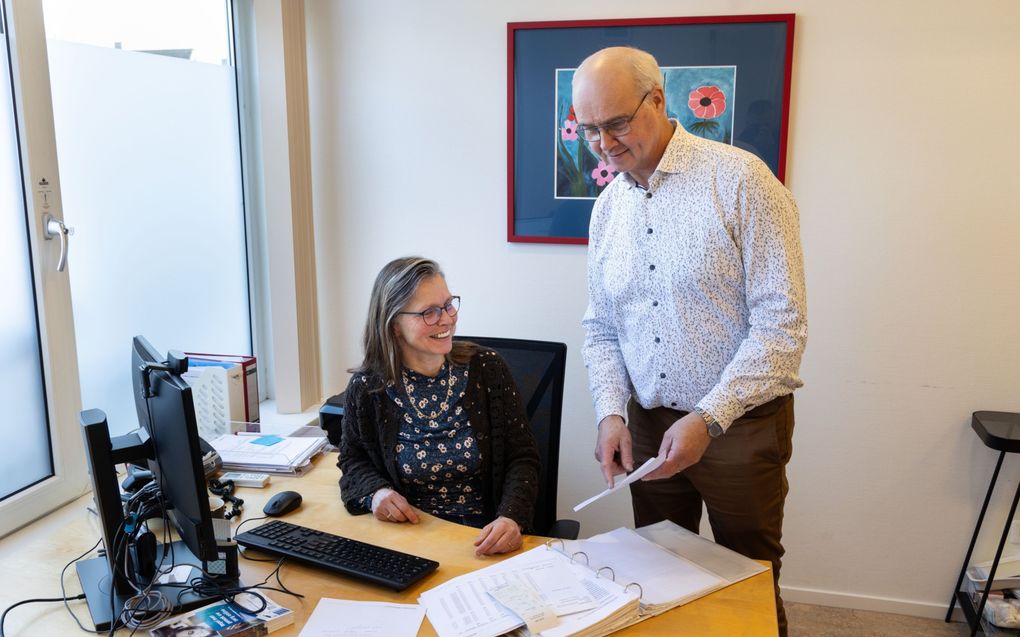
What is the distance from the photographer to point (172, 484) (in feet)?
4.50

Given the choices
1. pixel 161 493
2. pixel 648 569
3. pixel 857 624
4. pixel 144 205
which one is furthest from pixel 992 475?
pixel 144 205

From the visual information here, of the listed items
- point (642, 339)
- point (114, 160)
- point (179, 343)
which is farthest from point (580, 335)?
point (114, 160)

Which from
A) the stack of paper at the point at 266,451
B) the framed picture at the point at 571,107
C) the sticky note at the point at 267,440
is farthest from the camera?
the framed picture at the point at 571,107

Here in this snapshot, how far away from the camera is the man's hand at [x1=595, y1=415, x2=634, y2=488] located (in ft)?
5.48

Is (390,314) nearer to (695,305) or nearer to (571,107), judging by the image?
(695,305)

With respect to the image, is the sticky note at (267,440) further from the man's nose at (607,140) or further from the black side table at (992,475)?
the black side table at (992,475)

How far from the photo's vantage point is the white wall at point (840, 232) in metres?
2.39

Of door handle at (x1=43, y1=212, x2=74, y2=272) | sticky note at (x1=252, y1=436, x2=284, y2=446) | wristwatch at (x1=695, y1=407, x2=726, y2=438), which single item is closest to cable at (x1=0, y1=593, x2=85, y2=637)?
sticky note at (x1=252, y1=436, x2=284, y2=446)

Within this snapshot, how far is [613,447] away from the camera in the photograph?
1.69m

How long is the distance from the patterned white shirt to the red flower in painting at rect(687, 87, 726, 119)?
0.81 meters

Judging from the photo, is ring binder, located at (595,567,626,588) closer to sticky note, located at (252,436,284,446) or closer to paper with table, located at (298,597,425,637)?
paper with table, located at (298,597,425,637)

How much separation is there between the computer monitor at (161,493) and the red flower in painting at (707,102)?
1.81m

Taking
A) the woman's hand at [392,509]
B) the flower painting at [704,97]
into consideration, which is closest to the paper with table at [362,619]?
the woman's hand at [392,509]

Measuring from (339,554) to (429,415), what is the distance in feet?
1.46
